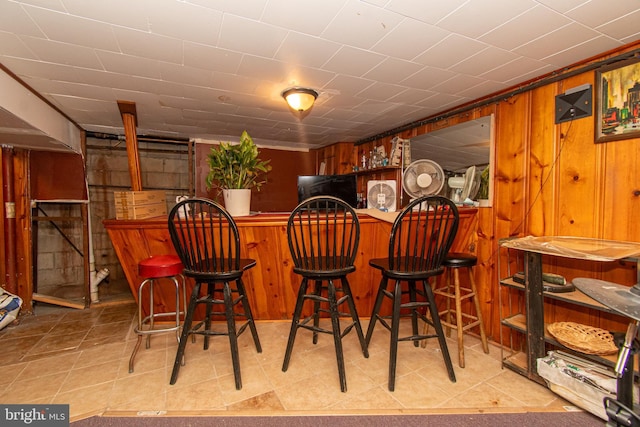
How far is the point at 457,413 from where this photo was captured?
1659mm

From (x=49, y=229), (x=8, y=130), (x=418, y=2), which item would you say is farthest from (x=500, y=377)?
(x=49, y=229)

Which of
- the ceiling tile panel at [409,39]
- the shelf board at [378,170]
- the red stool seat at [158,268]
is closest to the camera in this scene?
the ceiling tile panel at [409,39]

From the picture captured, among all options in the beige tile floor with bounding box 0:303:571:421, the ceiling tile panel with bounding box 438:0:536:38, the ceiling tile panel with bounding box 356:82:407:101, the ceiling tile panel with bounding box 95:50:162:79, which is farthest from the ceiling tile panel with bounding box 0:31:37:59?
the ceiling tile panel with bounding box 438:0:536:38

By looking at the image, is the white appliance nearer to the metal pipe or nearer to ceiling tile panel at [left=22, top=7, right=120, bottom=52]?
ceiling tile panel at [left=22, top=7, right=120, bottom=52]

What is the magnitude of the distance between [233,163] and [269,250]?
0.82 meters

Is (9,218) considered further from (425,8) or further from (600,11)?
(600,11)

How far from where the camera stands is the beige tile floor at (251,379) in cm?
174

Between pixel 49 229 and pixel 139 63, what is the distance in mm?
3387

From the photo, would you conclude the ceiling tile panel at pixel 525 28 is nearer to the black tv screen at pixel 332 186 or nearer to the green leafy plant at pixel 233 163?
the green leafy plant at pixel 233 163

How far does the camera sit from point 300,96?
2.56 m

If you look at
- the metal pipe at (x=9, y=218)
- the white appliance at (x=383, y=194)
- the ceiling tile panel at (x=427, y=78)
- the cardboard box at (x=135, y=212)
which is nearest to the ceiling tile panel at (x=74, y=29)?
the cardboard box at (x=135, y=212)

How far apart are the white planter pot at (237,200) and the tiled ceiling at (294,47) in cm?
91

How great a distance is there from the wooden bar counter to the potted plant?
Result: 0.21 meters

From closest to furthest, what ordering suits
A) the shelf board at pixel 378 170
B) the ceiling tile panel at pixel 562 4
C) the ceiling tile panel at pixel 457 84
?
the ceiling tile panel at pixel 562 4 < the ceiling tile panel at pixel 457 84 < the shelf board at pixel 378 170
